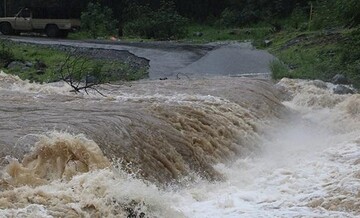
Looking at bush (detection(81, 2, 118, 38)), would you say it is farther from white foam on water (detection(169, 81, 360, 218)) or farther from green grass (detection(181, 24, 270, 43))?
white foam on water (detection(169, 81, 360, 218))

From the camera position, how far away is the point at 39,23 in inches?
1161

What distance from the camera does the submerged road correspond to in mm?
20156

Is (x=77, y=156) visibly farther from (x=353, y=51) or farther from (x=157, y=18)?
(x=157, y=18)

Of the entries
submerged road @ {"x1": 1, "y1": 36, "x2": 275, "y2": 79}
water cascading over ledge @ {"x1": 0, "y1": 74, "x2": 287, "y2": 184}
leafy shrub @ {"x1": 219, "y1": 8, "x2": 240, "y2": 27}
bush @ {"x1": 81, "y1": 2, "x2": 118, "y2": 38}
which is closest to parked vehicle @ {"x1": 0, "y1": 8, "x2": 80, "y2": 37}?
bush @ {"x1": 81, "y1": 2, "x2": 118, "y2": 38}

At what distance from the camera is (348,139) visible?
12203mm

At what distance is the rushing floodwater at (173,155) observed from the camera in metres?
7.12

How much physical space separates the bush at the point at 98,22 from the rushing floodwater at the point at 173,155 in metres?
16.8

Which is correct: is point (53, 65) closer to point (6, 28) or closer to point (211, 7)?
point (6, 28)

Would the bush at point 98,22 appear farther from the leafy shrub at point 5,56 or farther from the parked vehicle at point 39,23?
the leafy shrub at point 5,56

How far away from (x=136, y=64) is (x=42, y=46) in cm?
434

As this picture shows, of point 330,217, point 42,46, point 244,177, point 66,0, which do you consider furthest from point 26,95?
point 66,0

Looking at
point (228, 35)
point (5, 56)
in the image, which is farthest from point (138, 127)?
Answer: point (228, 35)

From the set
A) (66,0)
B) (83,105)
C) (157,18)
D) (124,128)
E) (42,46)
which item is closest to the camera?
(124,128)

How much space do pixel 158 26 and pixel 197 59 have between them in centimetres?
1018
